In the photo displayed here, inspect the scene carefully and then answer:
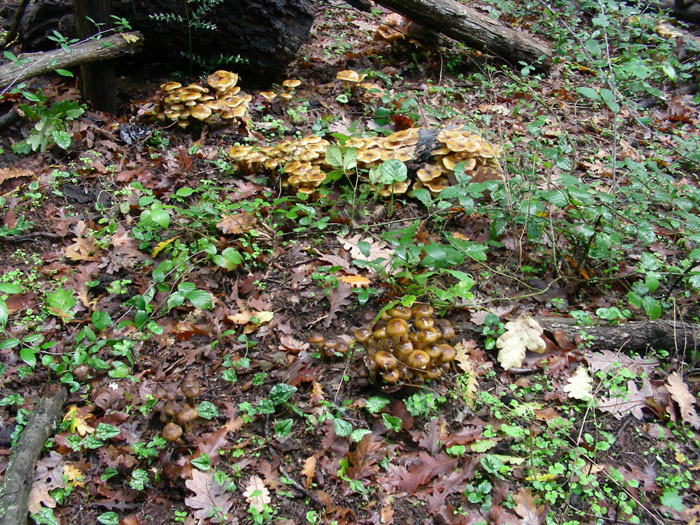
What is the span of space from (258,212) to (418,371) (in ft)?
7.54

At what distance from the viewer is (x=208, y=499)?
2.86 m

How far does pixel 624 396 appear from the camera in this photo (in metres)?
3.46

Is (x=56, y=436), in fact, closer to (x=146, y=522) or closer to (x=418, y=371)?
(x=146, y=522)

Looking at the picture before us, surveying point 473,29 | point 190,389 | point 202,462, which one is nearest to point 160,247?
point 190,389

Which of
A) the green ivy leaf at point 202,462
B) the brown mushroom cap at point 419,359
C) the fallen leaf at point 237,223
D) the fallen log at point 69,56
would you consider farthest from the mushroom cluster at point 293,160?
the green ivy leaf at point 202,462

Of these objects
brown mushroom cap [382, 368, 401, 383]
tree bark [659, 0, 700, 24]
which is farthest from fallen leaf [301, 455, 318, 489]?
tree bark [659, 0, 700, 24]

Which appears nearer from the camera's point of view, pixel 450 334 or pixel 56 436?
pixel 56 436

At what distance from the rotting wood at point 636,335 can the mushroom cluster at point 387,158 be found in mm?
1792

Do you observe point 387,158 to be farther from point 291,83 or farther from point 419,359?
point 419,359

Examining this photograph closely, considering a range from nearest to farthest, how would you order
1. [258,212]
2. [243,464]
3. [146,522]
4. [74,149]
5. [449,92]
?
[146,522]
[243,464]
[258,212]
[74,149]
[449,92]

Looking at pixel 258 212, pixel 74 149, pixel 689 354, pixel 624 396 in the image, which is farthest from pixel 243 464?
pixel 74 149

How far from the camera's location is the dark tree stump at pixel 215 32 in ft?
18.8

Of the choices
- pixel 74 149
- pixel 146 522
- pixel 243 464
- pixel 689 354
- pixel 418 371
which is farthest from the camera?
pixel 74 149

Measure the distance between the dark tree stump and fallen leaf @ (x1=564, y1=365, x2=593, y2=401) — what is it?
5.26m
